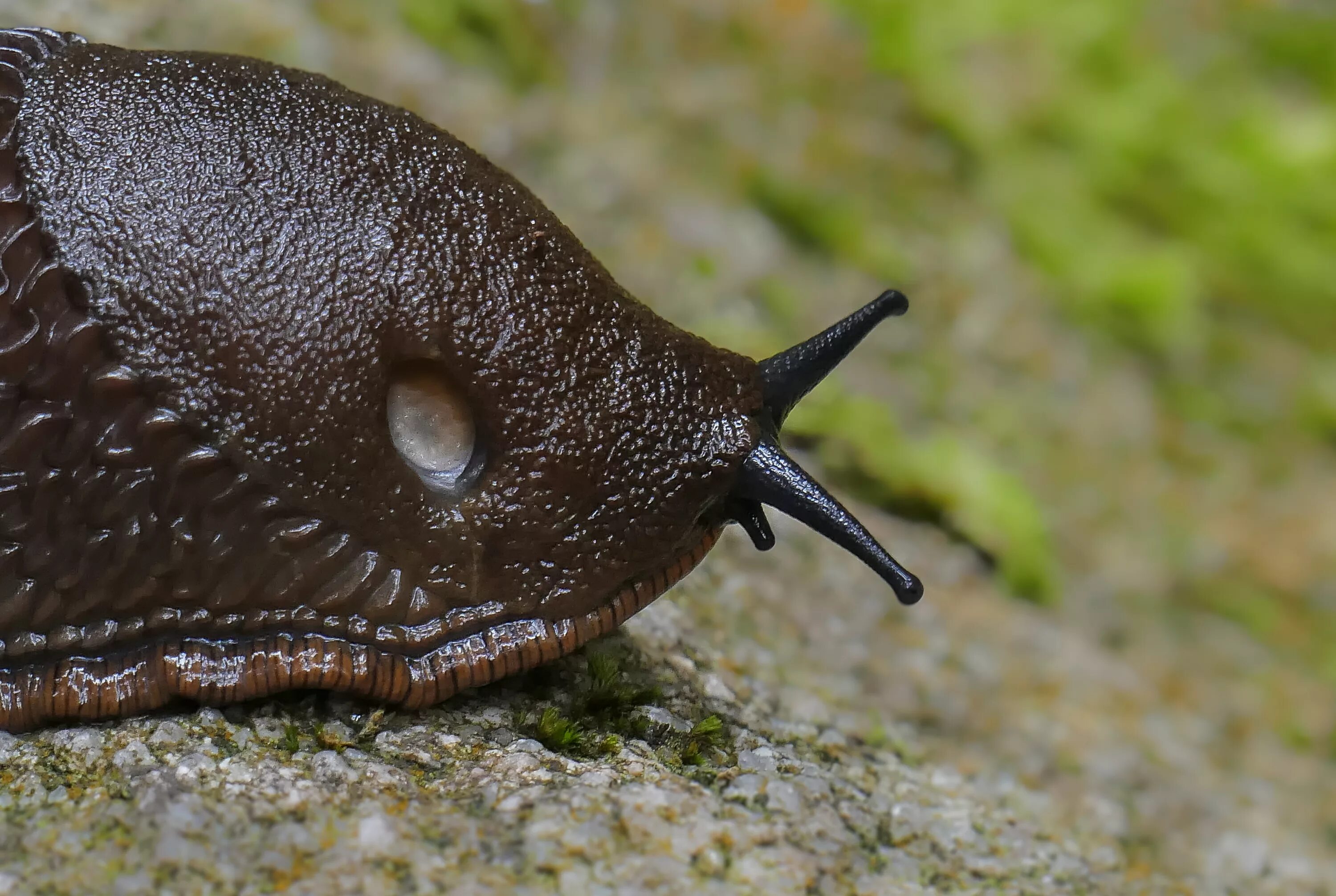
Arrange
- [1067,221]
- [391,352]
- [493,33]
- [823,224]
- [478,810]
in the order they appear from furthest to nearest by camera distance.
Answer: [1067,221] → [823,224] → [493,33] → [391,352] → [478,810]

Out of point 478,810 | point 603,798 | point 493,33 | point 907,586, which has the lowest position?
point 478,810

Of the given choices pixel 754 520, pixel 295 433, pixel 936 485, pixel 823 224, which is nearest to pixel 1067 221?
pixel 823 224

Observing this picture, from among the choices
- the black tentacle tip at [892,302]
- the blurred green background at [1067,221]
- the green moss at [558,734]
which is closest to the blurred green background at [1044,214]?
the blurred green background at [1067,221]

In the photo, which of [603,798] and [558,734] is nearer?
[603,798]

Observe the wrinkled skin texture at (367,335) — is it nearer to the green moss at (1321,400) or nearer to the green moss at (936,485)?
the green moss at (936,485)

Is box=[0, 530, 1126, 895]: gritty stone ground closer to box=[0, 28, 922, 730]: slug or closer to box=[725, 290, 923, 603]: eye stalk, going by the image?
box=[0, 28, 922, 730]: slug

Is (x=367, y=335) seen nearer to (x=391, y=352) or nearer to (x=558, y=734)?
(x=391, y=352)
